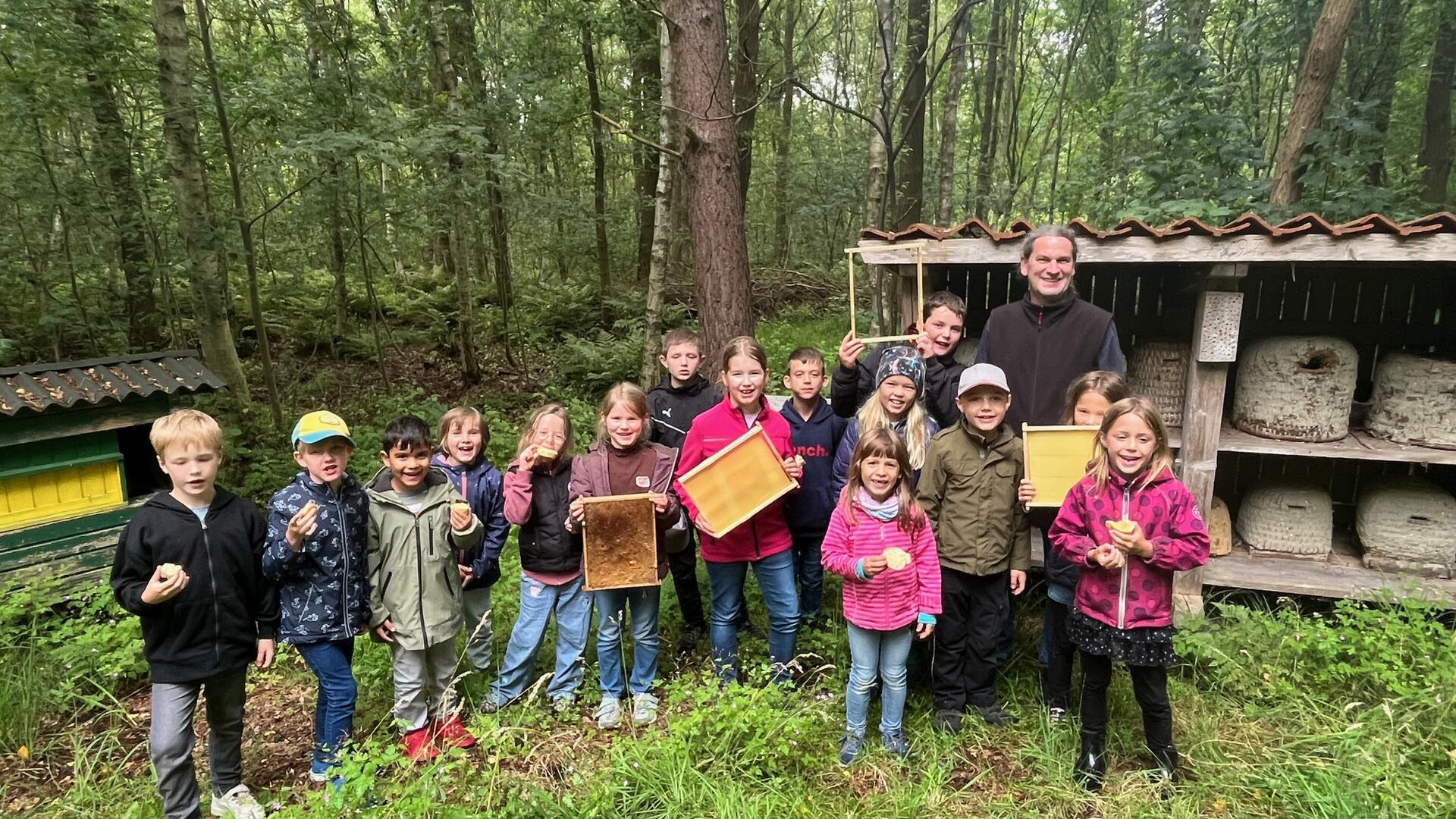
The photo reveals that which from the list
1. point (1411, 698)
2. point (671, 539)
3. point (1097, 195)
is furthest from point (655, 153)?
point (1411, 698)

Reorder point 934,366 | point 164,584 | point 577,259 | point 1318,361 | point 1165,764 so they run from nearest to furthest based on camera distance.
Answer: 1. point 164,584
2. point 1165,764
3. point 934,366
4. point 1318,361
5. point 577,259

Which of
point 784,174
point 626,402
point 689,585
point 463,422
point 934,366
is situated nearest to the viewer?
point 626,402

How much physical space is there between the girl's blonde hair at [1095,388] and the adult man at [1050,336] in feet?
0.80

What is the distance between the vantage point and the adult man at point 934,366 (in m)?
4.34

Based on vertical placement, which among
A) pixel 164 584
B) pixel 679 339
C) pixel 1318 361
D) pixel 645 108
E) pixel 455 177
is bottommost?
pixel 164 584

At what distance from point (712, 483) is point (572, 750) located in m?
1.60

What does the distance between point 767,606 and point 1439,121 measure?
1389 centimetres

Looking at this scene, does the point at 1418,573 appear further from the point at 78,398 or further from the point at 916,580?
the point at 78,398

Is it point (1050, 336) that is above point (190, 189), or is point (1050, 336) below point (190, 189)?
below

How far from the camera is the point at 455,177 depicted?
30.2ft

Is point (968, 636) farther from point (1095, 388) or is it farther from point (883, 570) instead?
point (1095, 388)

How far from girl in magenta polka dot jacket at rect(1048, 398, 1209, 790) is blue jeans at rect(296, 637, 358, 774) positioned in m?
3.61

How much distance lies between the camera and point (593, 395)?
34.9 feet

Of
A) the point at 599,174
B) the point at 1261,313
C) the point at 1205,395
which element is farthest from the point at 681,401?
the point at 599,174
